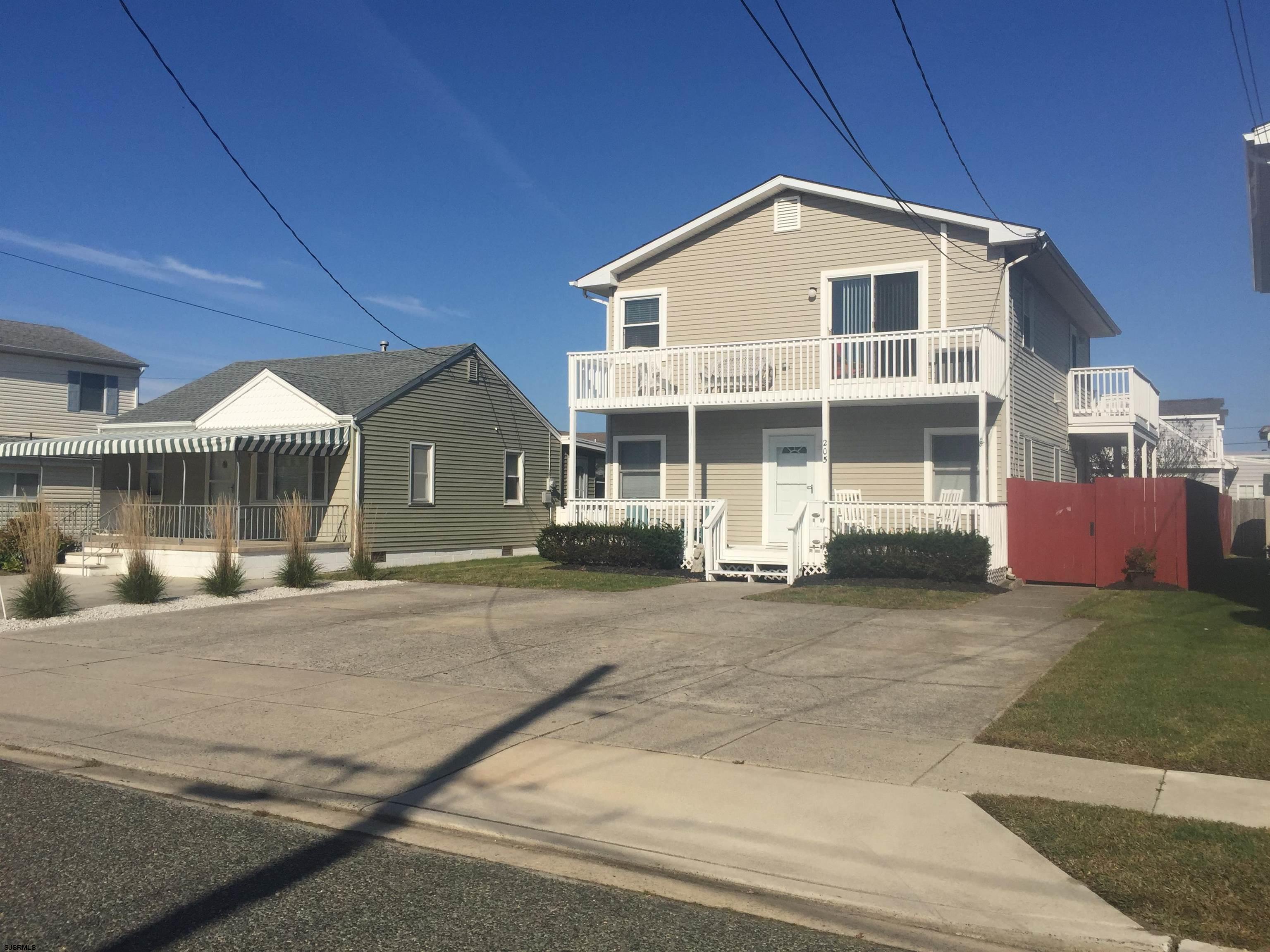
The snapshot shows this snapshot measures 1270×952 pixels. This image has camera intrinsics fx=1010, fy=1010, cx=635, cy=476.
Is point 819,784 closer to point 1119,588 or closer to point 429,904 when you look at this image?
point 429,904

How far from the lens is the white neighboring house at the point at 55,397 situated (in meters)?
29.5

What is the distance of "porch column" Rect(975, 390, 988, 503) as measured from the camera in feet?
53.0

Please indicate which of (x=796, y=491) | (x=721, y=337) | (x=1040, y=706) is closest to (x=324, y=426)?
(x=721, y=337)

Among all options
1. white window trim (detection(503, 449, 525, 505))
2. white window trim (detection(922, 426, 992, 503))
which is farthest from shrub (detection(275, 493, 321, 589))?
white window trim (detection(922, 426, 992, 503))

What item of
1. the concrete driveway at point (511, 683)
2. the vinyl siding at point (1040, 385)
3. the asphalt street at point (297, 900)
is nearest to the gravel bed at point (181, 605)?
the concrete driveway at point (511, 683)

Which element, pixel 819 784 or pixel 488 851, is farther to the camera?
pixel 819 784

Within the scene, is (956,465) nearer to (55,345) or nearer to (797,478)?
(797,478)

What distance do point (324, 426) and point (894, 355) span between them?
1198cm

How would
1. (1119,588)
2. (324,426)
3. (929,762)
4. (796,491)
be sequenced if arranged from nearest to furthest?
1. (929,762)
2. (1119,588)
3. (796,491)
4. (324,426)

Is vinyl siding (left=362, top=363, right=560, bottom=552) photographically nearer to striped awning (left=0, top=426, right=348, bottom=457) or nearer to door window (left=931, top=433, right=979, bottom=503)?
striped awning (left=0, top=426, right=348, bottom=457)

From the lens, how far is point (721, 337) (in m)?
20.3

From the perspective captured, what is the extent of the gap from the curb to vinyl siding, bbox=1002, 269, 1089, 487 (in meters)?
14.7

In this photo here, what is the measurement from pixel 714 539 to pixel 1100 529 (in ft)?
20.5

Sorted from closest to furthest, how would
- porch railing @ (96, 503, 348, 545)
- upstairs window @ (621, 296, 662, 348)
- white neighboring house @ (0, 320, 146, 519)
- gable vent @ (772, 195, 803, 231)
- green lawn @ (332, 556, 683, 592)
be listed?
green lawn @ (332, 556, 683, 592) → gable vent @ (772, 195, 803, 231) → upstairs window @ (621, 296, 662, 348) → porch railing @ (96, 503, 348, 545) → white neighboring house @ (0, 320, 146, 519)
